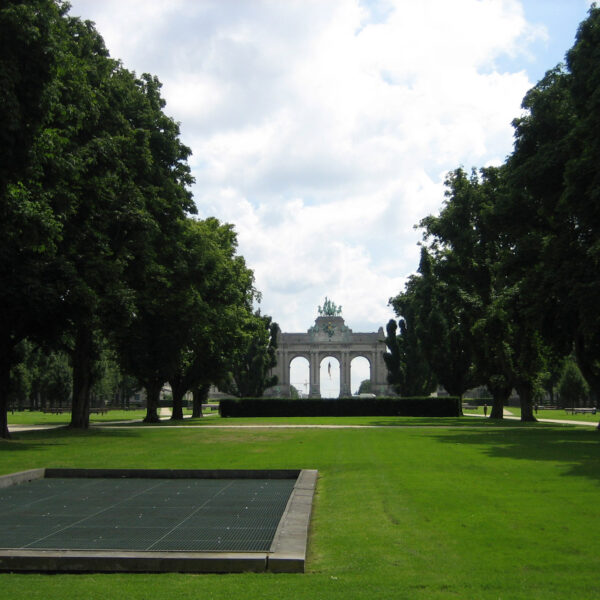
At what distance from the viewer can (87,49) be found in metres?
26.8

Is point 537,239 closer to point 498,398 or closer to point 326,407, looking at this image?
point 498,398

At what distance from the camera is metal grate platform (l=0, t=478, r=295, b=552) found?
7527mm

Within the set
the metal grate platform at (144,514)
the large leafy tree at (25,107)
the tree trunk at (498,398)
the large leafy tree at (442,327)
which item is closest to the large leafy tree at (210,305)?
→ the large leafy tree at (442,327)

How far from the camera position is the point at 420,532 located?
A: 801 centimetres

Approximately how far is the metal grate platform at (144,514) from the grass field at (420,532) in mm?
810

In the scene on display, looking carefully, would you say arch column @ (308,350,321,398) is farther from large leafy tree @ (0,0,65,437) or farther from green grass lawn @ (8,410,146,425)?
large leafy tree @ (0,0,65,437)

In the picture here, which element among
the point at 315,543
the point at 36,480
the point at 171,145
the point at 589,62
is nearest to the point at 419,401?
Result: the point at 171,145

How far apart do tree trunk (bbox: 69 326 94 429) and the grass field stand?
1438cm

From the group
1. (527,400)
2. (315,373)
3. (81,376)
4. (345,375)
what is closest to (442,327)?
(527,400)

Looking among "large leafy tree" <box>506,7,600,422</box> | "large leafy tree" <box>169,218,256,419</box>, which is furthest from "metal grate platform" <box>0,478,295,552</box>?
"large leafy tree" <box>169,218,256,419</box>

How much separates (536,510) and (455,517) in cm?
127

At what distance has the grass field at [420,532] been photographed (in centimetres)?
591

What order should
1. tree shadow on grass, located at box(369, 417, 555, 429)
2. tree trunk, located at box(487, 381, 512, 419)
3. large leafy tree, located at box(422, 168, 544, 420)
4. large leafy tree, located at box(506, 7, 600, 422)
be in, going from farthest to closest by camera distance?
tree trunk, located at box(487, 381, 512, 419)
large leafy tree, located at box(422, 168, 544, 420)
tree shadow on grass, located at box(369, 417, 555, 429)
large leafy tree, located at box(506, 7, 600, 422)

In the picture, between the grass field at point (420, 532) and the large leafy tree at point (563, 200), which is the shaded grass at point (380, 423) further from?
the grass field at point (420, 532)
